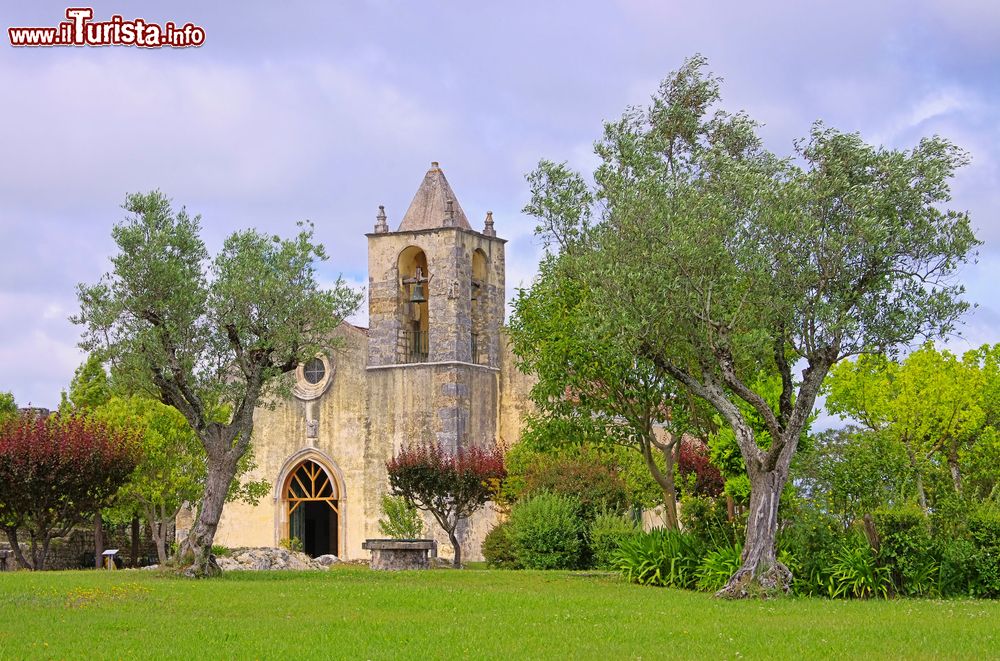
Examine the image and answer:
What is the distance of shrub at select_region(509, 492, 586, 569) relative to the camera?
3164cm

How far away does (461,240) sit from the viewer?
141 ft

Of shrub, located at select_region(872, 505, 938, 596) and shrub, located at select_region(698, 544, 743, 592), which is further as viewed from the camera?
shrub, located at select_region(698, 544, 743, 592)

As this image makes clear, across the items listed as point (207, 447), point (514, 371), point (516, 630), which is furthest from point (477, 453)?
point (516, 630)

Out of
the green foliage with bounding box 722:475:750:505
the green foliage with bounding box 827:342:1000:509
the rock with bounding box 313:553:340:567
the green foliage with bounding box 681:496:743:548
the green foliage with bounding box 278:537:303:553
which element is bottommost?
the rock with bounding box 313:553:340:567

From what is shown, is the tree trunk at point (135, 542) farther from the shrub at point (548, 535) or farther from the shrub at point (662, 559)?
the shrub at point (662, 559)

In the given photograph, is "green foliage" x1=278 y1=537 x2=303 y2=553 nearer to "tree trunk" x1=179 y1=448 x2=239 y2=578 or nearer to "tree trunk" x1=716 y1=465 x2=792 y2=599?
"tree trunk" x1=179 y1=448 x2=239 y2=578

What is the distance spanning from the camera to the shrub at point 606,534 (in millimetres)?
30578

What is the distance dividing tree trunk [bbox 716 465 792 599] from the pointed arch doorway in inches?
969

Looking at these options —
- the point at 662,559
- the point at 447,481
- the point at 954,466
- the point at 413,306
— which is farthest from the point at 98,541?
the point at 954,466

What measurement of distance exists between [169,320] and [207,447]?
256 cm

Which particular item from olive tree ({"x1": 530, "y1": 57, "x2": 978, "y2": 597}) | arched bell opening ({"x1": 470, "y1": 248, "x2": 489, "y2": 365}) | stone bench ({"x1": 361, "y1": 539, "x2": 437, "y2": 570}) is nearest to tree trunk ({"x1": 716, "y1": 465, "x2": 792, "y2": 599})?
olive tree ({"x1": 530, "y1": 57, "x2": 978, "y2": 597})

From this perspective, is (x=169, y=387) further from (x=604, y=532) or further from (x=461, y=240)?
(x=461, y=240)

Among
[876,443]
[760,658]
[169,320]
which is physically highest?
[169,320]

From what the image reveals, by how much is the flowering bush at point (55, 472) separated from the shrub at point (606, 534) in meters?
11.3
